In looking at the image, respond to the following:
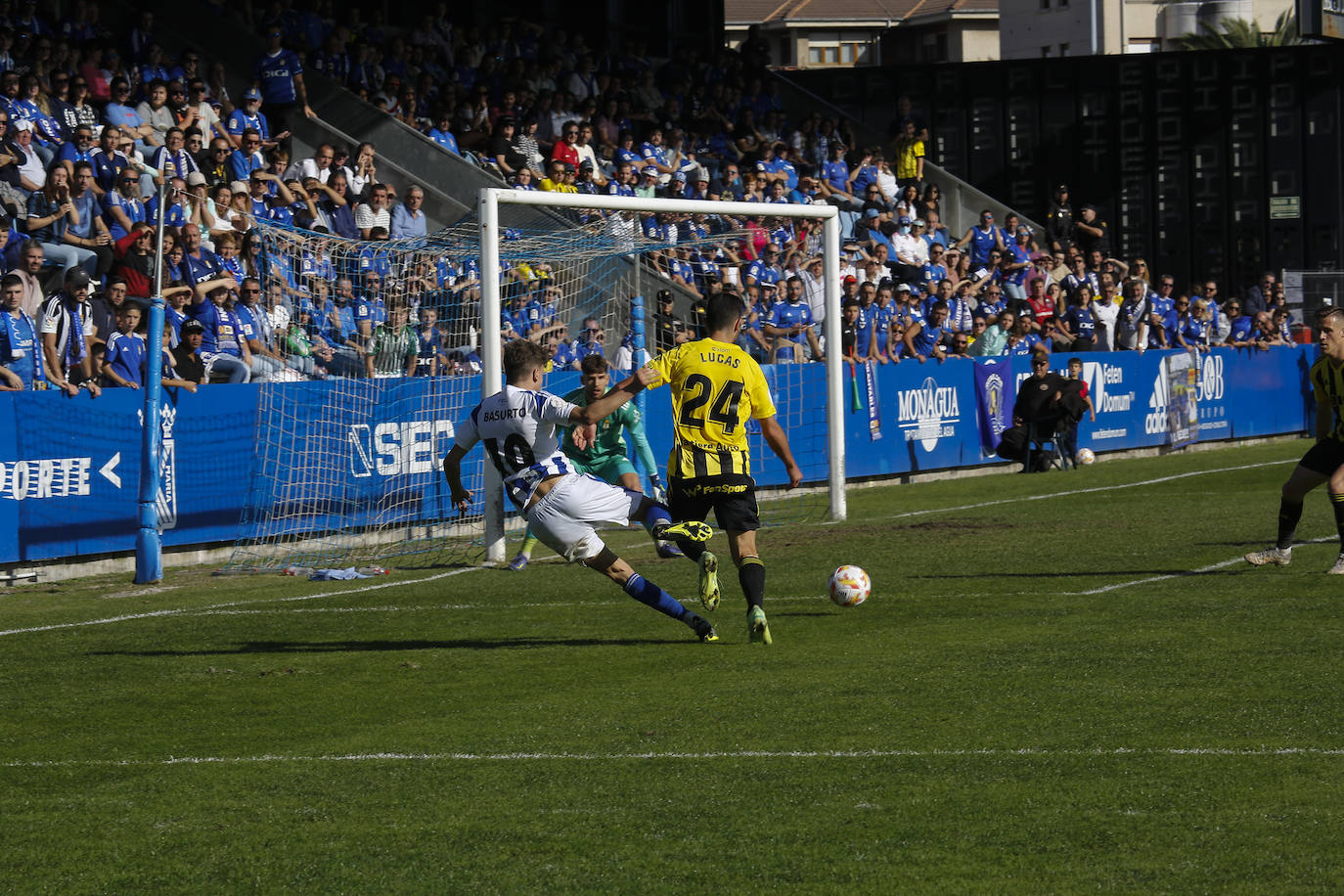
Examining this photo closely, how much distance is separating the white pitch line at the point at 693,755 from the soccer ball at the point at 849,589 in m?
3.44

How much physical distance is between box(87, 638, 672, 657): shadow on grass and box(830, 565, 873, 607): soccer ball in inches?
38.5

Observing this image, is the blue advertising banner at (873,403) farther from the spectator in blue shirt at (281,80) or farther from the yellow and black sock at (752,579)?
the yellow and black sock at (752,579)

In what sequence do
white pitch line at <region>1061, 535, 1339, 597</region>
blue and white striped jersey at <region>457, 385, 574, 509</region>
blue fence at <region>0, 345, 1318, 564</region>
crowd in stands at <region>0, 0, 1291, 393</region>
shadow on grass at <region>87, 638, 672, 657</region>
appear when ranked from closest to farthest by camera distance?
blue and white striped jersey at <region>457, 385, 574, 509</region> < shadow on grass at <region>87, 638, 672, 657</region> < white pitch line at <region>1061, 535, 1339, 597</region> < blue fence at <region>0, 345, 1318, 564</region> < crowd in stands at <region>0, 0, 1291, 393</region>

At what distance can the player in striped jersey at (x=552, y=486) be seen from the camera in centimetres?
969

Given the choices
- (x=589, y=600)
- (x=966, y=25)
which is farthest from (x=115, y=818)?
(x=966, y=25)

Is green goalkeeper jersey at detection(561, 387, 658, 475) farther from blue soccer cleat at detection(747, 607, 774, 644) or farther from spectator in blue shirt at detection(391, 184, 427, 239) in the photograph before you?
spectator in blue shirt at detection(391, 184, 427, 239)

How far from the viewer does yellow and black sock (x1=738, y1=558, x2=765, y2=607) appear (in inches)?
375

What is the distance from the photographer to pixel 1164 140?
36250 millimetres

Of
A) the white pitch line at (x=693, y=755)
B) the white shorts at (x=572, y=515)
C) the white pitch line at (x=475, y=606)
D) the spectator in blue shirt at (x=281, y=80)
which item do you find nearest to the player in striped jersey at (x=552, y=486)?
the white shorts at (x=572, y=515)

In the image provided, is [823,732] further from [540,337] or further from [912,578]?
[540,337]

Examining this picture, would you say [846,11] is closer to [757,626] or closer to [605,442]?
[605,442]

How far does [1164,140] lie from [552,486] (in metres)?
29.5

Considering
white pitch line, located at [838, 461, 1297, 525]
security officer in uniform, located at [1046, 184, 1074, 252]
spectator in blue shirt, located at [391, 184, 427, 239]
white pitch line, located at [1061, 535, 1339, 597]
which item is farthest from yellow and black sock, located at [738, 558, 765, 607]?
security officer in uniform, located at [1046, 184, 1074, 252]

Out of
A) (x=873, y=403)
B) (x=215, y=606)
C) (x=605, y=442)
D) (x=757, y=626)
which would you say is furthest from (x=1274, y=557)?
(x=873, y=403)
